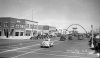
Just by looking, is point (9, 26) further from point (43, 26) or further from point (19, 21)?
point (43, 26)

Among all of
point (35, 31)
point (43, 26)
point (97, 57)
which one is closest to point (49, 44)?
point (97, 57)

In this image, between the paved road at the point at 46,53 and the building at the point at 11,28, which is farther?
the building at the point at 11,28

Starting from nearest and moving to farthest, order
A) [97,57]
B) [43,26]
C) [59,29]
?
[97,57] < [43,26] < [59,29]

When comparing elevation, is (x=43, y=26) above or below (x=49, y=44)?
above

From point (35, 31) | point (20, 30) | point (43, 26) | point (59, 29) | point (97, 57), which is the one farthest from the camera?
point (59, 29)

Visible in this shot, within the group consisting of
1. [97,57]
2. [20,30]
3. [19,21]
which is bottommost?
[97,57]

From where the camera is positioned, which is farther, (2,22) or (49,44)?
(2,22)

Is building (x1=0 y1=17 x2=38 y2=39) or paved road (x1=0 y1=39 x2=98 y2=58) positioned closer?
paved road (x1=0 y1=39 x2=98 y2=58)

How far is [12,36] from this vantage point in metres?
62.2

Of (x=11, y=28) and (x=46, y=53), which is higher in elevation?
(x=11, y=28)

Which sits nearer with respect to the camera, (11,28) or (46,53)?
(46,53)

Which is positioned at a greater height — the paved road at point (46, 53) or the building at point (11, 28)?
the building at point (11, 28)

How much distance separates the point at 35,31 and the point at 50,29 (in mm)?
39357

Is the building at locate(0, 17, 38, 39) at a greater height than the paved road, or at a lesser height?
greater
